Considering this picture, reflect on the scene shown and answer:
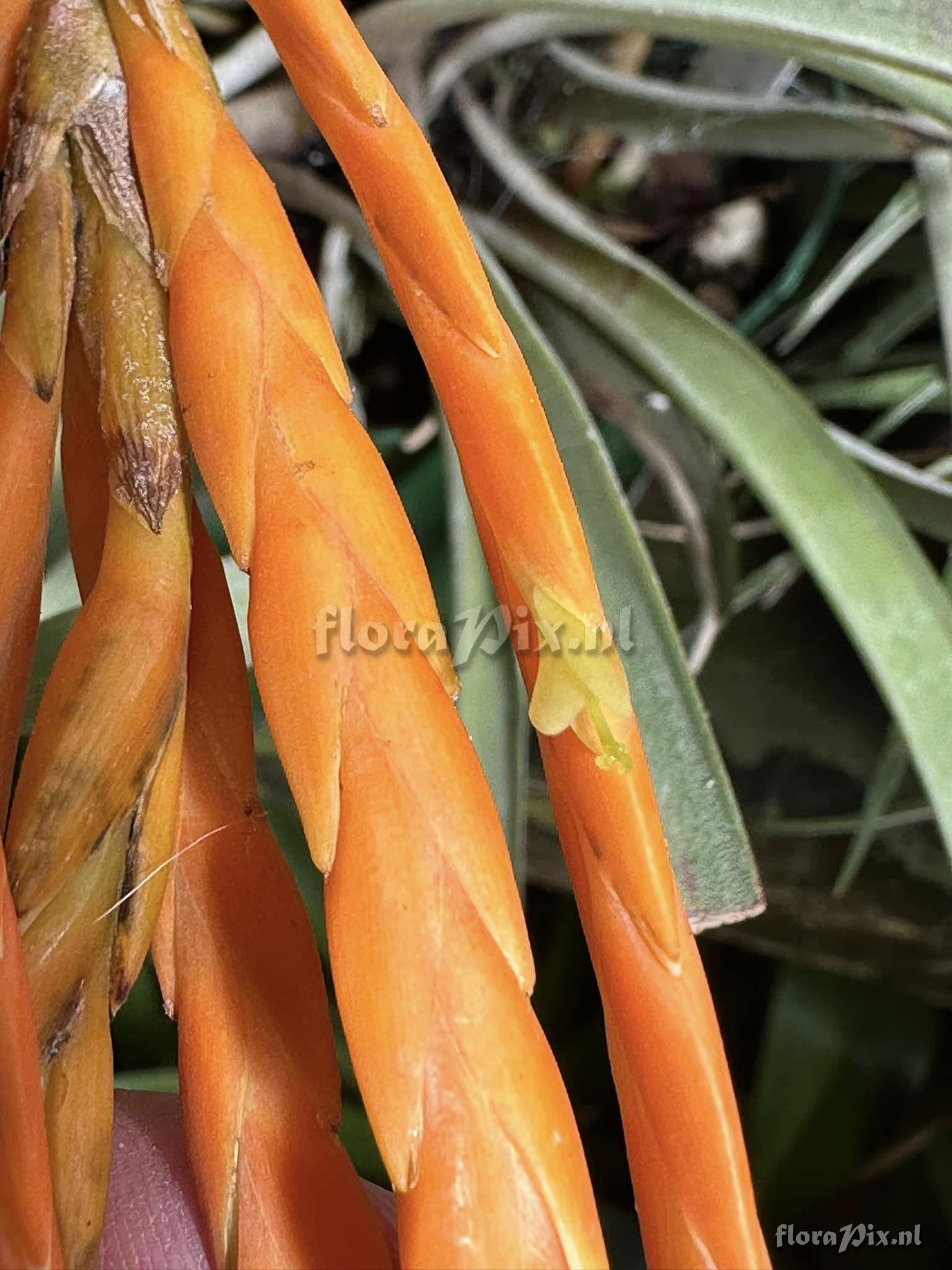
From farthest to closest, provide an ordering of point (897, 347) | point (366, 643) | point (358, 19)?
point (897, 347), point (358, 19), point (366, 643)

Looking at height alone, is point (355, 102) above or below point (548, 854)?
above

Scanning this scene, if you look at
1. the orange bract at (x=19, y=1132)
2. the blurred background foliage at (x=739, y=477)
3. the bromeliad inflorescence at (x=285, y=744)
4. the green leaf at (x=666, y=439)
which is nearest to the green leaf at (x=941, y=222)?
the blurred background foliage at (x=739, y=477)

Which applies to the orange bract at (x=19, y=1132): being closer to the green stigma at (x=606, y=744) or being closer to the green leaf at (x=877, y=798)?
the green stigma at (x=606, y=744)

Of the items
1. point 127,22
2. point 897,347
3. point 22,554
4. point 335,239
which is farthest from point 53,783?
point 897,347

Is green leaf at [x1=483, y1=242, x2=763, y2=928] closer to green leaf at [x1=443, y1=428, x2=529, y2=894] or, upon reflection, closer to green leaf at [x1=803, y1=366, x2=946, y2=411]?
green leaf at [x1=443, y1=428, x2=529, y2=894]

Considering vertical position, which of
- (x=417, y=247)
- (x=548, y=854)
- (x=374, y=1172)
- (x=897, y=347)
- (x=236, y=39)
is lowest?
(x=374, y=1172)

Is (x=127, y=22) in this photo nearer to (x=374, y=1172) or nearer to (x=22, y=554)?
(x=22, y=554)

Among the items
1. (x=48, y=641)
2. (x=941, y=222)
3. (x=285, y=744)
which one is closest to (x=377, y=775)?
(x=285, y=744)

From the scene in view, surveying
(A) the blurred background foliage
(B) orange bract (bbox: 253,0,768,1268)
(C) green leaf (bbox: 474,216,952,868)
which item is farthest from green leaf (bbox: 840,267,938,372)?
(B) orange bract (bbox: 253,0,768,1268)

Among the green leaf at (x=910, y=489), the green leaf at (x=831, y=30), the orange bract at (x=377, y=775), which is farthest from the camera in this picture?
the green leaf at (x=910, y=489)
